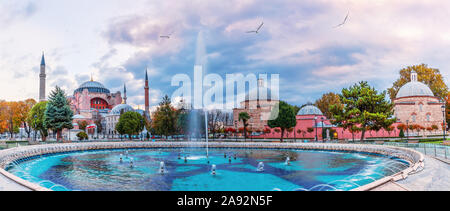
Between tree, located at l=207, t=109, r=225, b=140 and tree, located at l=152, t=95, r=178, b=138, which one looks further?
tree, located at l=207, t=109, r=225, b=140

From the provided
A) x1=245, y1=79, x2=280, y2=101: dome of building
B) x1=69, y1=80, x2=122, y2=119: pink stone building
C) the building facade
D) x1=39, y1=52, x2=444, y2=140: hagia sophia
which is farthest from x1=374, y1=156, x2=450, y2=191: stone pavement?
x1=69, y1=80, x2=122, y2=119: pink stone building

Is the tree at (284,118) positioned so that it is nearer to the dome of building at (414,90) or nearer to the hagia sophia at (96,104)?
the dome of building at (414,90)

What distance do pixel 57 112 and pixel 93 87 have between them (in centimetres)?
5977

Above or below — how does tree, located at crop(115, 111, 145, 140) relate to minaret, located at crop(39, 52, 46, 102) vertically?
below

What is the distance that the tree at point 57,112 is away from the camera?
33.7 metres

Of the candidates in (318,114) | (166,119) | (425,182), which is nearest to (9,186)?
(425,182)

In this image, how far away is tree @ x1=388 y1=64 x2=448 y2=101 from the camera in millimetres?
47250

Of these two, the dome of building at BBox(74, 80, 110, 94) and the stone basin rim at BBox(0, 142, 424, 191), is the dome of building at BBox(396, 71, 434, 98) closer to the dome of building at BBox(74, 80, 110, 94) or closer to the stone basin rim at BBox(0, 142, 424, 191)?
the stone basin rim at BBox(0, 142, 424, 191)

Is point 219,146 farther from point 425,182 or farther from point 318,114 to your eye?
point 425,182

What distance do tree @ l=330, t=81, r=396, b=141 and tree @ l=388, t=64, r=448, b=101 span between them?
25.9 metres

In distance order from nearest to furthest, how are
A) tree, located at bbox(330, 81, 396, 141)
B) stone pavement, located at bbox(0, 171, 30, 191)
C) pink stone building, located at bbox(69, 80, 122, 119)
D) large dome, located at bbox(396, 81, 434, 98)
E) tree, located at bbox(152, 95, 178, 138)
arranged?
stone pavement, located at bbox(0, 171, 30, 191), tree, located at bbox(330, 81, 396, 141), tree, located at bbox(152, 95, 178, 138), large dome, located at bbox(396, 81, 434, 98), pink stone building, located at bbox(69, 80, 122, 119)

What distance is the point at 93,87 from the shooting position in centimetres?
8969
